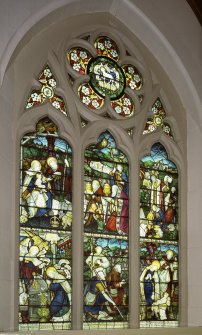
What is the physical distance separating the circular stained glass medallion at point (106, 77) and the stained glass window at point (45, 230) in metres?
0.79

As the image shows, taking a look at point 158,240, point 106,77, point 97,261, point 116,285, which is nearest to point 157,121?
point 106,77

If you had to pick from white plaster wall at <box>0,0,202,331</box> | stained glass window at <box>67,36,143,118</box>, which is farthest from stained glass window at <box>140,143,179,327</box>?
stained glass window at <box>67,36,143,118</box>

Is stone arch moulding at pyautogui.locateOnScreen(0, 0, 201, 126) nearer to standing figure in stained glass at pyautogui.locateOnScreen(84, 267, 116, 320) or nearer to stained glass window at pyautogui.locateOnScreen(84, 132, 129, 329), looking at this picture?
stained glass window at pyautogui.locateOnScreen(84, 132, 129, 329)

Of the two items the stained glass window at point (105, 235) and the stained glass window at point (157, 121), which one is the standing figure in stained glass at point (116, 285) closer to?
the stained glass window at point (105, 235)

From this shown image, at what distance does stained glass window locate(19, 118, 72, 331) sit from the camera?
691cm

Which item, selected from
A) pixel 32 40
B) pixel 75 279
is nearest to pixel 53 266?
pixel 75 279

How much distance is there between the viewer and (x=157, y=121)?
820cm

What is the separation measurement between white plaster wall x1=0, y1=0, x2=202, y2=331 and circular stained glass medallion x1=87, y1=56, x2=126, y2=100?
1.42ft

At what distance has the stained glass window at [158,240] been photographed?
25.5 feet

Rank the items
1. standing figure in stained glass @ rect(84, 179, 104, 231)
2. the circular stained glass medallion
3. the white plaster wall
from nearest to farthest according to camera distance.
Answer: the white plaster wall → standing figure in stained glass @ rect(84, 179, 104, 231) → the circular stained glass medallion
